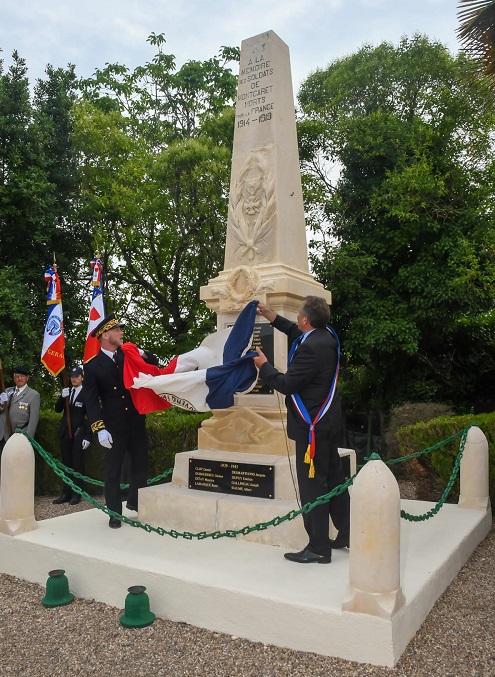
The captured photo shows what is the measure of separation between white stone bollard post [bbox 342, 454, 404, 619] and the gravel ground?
0.33 m

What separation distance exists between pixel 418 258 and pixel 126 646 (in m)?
10.5

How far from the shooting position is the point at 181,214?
47.0 ft

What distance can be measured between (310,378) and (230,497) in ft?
5.40

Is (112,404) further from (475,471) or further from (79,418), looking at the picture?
(475,471)

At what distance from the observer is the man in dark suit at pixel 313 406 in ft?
13.8

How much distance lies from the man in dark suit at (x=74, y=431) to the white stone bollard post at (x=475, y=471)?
Answer: 485 cm

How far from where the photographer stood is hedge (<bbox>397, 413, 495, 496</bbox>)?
6.71 m

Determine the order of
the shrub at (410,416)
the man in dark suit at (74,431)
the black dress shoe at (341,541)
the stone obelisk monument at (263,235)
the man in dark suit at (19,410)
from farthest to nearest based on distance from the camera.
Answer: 1. the shrub at (410,416)
2. the man in dark suit at (19,410)
3. the man in dark suit at (74,431)
4. the stone obelisk monument at (263,235)
5. the black dress shoe at (341,541)

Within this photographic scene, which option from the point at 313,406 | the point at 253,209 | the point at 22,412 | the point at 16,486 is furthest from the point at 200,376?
the point at 22,412

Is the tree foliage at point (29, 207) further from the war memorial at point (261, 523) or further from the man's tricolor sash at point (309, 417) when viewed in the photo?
the man's tricolor sash at point (309, 417)

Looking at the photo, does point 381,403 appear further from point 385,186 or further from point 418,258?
point 385,186

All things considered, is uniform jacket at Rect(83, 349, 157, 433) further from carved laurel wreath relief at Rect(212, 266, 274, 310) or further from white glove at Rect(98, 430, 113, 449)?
carved laurel wreath relief at Rect(212, 266, 274, 310)

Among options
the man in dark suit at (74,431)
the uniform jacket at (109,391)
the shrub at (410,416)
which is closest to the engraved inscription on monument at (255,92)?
the uniform jacket at (109,391)

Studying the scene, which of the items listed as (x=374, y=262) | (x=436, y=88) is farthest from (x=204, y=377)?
(x=436, y=88)
